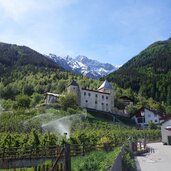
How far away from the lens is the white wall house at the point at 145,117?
96.4 m

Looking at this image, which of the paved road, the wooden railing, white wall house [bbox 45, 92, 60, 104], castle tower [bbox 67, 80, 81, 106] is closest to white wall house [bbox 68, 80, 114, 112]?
castle tower [bbox 67, 80, 81, 106]

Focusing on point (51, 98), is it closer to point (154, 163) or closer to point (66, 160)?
point (154, 163)

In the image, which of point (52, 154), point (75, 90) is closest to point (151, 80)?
point (75, 90)

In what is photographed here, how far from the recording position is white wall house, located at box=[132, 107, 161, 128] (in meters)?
96.4

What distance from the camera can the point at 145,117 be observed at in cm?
9762

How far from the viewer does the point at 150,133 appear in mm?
66125

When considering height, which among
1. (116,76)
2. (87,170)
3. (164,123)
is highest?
(116,76)

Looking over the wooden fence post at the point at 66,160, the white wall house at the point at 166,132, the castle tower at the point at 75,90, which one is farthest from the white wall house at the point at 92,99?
the wooden fence post at the point at 66,160

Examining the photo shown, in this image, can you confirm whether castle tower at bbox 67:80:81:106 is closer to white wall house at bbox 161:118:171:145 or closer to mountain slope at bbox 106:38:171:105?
white wall house at bbox 161:118:171:145

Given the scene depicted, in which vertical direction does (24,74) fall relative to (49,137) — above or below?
above

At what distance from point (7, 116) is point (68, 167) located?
67.1 metres

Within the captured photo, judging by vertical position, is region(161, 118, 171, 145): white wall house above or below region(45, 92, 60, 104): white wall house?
below

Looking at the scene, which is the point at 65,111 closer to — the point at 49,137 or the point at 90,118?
the point at 90,118

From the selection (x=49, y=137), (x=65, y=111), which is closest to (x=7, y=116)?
(x=65, y=111)
